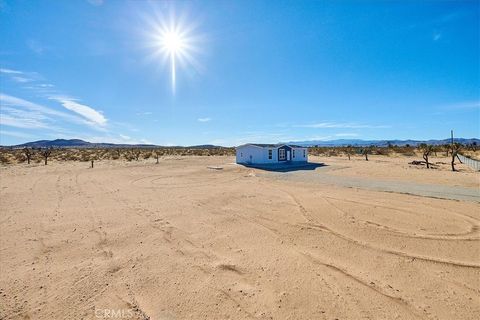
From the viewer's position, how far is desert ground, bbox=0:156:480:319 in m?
4.85

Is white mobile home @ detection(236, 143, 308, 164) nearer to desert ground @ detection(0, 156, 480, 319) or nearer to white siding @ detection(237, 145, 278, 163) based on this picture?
white siding @ detection(237, 145, 278, 163)

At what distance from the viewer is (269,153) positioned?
120 ft

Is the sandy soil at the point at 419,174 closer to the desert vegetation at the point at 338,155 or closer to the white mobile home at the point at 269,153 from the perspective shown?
the desert vegetation at the point at 338,155

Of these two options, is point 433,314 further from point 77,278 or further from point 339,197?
point 339,197

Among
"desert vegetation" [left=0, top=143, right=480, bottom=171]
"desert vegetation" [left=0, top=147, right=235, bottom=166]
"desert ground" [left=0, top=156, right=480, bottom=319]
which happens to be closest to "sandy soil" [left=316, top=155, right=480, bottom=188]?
"desert vegetation" [left=0, top=143, right=480, bottom=171]

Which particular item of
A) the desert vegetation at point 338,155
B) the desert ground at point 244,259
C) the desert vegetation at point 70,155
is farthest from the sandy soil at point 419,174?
the desert vegetation at point 70,155

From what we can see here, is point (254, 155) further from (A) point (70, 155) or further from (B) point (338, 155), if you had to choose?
(A) point (70, 155)

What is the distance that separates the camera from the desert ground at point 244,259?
485 cm

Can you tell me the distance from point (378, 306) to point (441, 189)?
45.6 ft

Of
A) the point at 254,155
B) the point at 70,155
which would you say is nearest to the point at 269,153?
the point at 254,155

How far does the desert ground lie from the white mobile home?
23278 millimetres

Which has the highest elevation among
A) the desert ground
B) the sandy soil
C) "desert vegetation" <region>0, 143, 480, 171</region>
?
"desert vegetation" <region>0, 143, 480, 171</region>

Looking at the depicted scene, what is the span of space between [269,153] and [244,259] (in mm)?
30161

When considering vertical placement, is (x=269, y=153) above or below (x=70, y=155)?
below
